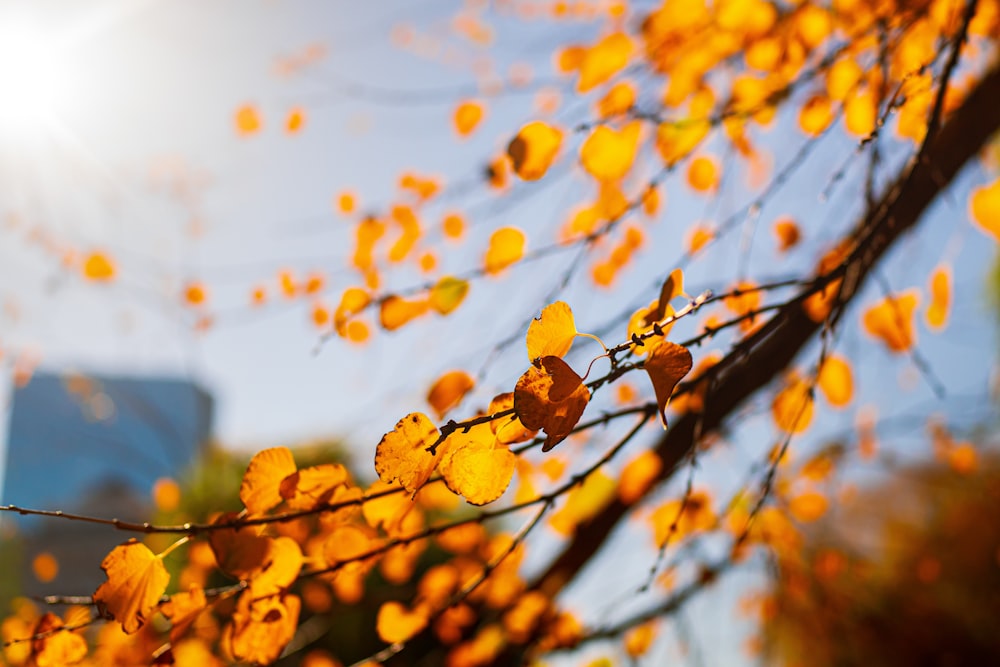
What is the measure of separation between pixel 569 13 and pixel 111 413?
4217mm

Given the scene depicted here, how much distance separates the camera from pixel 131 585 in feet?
1.79

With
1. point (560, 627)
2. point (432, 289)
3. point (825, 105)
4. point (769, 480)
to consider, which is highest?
point (825, 105)

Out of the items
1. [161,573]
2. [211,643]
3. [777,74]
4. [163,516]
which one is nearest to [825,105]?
[777,74]

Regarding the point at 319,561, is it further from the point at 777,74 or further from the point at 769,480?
the point at 777,74

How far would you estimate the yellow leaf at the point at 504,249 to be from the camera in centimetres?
92

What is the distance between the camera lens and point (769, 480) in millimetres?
708

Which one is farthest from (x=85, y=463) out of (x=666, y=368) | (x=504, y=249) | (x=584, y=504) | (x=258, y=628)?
(x=666, y=368)

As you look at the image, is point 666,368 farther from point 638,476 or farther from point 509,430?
point 638,476

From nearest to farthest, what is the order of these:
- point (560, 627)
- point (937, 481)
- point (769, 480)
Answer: point (769, 480)
point (560, 627)
point (937, 481)

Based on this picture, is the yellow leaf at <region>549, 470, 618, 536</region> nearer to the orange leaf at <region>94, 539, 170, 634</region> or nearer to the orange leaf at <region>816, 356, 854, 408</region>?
the orange leaf at <region>816, 356, 854, 408</region>

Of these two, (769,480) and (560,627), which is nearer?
(769,480)

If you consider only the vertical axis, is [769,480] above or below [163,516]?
below

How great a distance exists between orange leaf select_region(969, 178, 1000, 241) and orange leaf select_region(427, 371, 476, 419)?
2.46ft

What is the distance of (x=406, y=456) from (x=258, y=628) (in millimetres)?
273
